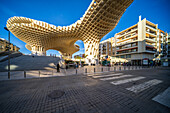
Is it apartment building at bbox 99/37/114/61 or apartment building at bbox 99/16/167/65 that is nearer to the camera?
apartment building at bbox 99/16/167/65

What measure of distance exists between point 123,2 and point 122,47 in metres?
24.6

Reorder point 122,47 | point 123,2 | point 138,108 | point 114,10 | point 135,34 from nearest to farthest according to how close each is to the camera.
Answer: point 138,108 → point 123,2 → point 114,10 → point 135,34 → point 122,47

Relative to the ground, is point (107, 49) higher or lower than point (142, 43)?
lower

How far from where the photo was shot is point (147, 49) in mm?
32688

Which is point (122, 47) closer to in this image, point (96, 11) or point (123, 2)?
point (123, 2)

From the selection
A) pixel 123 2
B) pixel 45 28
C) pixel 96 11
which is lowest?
pixel 45 28

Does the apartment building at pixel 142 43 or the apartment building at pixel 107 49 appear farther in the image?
the apartment building at pixel 107 49

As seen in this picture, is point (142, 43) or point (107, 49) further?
point (107, 49)

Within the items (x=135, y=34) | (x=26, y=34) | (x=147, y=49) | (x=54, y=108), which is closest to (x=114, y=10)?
(x=135, y=34)

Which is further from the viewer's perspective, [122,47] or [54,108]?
[122,47]

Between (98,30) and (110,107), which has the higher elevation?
(98,30)

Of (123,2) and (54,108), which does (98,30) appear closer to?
(123,2)

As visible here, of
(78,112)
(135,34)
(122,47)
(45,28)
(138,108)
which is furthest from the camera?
(122,47)

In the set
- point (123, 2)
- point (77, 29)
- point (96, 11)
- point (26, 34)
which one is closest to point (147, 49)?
point (123, 2)
